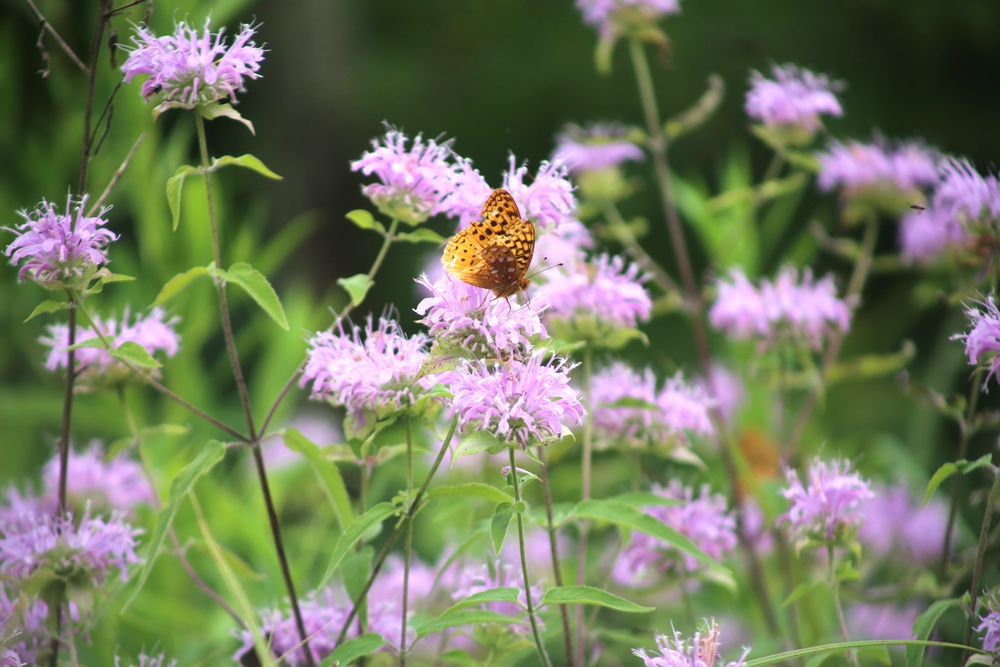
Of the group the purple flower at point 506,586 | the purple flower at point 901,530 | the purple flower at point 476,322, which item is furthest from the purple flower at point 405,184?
the purple flower at point 901,530

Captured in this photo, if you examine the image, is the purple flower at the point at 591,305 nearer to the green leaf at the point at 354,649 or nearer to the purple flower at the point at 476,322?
the purple flower at the point at 476,322

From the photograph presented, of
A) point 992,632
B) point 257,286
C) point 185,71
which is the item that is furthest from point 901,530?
point 185,71

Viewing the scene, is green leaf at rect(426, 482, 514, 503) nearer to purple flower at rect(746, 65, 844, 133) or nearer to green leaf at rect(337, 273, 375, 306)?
green leaf at rect(337, 273, 375, 306)

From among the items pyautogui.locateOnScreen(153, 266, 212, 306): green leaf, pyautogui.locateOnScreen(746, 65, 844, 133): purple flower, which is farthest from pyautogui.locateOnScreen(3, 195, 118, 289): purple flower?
pyautogui.locateOnScreen(746, 65, 844, 133): purple flower

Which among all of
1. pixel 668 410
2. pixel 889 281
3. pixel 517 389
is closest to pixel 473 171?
pixel 517 389

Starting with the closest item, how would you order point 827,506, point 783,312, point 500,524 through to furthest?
point 500,524 → point 827,506 → point 783,312

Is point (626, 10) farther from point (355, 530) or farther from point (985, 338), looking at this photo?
point (355, 530)
